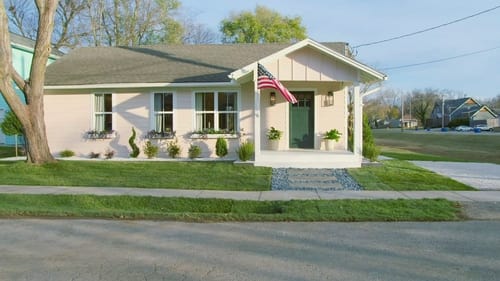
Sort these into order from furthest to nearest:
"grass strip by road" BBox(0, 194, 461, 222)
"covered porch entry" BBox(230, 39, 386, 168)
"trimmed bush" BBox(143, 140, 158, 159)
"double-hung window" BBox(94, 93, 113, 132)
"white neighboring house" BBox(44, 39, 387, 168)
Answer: "double-hung window" BBox(94, 93, 113, 132)
"white neighboring house" BBox(44, 39, 387, 168)
"trimmed bush" BBox(143, 140, 158, 159)
"covered porch entry" BBox(230, 39, 386, 168)
"grass strip by road" BBox(0, 194, 461, 222)

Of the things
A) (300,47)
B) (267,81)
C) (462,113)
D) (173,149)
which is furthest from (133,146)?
(462,113)

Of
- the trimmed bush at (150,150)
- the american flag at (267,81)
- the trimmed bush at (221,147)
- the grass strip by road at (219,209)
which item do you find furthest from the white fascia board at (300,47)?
the grass strip by road at (219,209)

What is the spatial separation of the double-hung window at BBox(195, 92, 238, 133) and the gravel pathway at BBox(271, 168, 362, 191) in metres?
3.40

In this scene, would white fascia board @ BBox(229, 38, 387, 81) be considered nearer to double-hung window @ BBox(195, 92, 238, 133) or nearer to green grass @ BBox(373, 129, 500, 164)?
double-hung window @ BBox(195, 92, 238, 133)

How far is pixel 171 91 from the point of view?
49.3 feet

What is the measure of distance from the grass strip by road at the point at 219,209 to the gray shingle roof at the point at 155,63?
6.98 metres

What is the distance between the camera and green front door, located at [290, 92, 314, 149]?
50.5 feet

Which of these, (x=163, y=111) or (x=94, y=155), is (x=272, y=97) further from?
→ (x=94, y=155)

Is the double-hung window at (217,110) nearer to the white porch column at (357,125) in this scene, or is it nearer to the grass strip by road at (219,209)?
the white porch column at (357,125)

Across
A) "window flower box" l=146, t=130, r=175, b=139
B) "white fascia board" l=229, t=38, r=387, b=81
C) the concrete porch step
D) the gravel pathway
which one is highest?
"white fascia board" l=229, t=38, r=387, b=81

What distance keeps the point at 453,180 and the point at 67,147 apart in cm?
1396

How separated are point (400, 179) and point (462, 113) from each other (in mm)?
93075

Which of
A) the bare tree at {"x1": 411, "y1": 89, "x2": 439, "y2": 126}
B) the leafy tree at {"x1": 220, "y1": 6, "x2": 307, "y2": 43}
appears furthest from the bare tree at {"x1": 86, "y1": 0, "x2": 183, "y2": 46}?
the bare tree at {"x1": 411, "y1": 89, "x2": 439, "y2": 126}

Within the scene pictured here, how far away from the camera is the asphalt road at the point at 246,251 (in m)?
4.32
